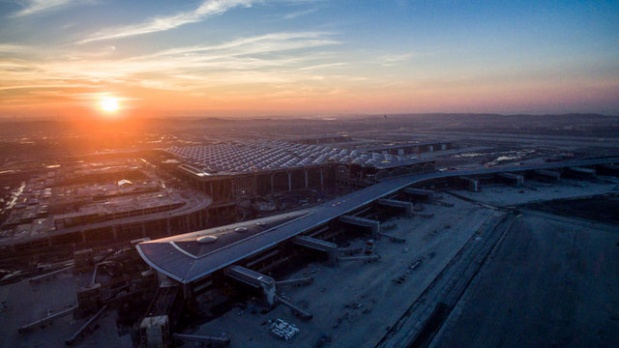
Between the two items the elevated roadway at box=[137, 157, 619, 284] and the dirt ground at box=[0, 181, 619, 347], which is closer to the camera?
the dirt ground at box=[0, 181, 619, 347]

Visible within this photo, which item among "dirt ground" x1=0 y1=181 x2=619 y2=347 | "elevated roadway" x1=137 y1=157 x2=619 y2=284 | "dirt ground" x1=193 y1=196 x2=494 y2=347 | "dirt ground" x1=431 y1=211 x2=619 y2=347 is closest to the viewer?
"dirt ground" x1=431 y1=211 x2=619 y2=347

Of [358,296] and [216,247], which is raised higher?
[216,247]

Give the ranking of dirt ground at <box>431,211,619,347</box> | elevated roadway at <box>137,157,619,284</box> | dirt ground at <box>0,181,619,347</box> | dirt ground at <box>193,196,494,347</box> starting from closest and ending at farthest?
dirt ground at <box>431,211,619,347</box> → dirt ground at <box>0,181,619,347</box> → dirt ground at <box>193,196,494,347</box> → elevated roadway at <box>137,157,619,284</box>

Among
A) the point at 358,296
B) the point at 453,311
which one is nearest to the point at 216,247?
the point at 358,296

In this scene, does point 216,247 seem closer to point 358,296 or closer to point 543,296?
point 358,296

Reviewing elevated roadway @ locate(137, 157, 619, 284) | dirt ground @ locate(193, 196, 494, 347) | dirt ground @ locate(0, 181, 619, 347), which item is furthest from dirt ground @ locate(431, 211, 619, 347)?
elevated roadway @ locate(137, 157, 619, 284)

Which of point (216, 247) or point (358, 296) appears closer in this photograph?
point (358, 296)

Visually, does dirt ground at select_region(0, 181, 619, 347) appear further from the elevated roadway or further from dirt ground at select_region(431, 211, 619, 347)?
the elevated roadway

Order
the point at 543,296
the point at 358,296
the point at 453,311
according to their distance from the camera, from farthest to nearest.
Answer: the point at 358,296 → the point at 543,296 → the point at 453,311
